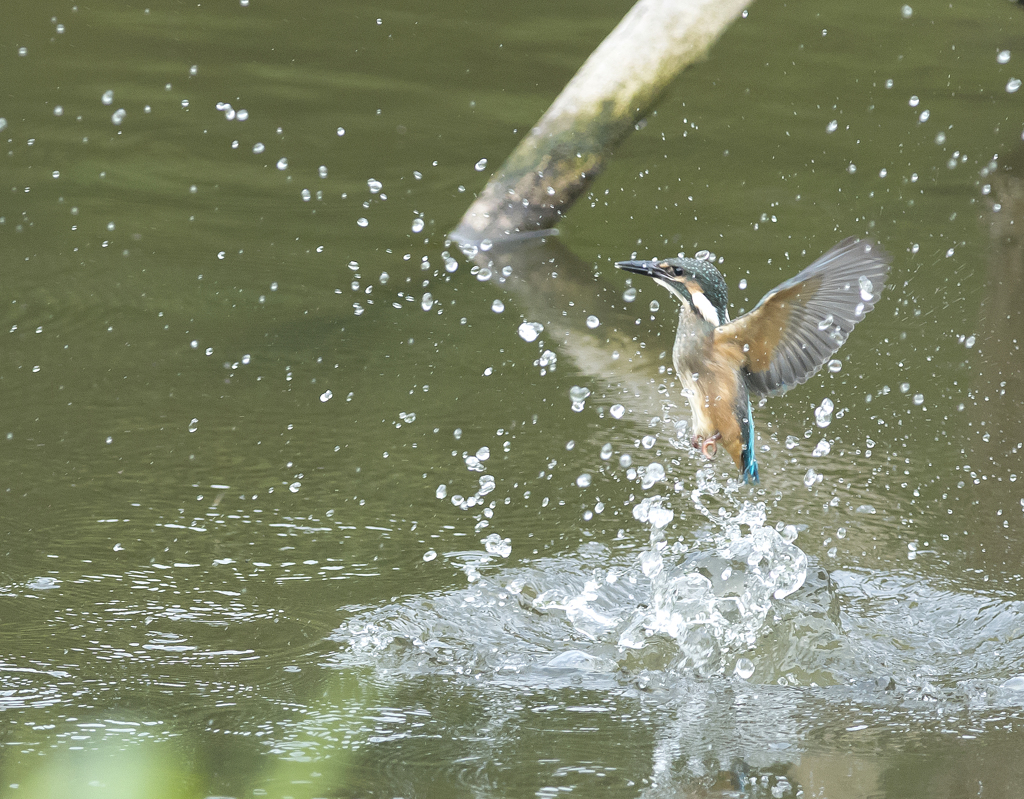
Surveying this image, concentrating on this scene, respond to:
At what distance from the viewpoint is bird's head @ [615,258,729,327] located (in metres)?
2.93

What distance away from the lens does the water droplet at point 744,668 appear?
2.84 metres

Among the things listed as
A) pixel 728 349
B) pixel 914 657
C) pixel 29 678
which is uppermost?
pixel 728 349

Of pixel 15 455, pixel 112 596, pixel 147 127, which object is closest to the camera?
pixel 112 596

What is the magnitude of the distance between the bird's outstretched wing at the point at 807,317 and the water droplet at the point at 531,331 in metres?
1.50

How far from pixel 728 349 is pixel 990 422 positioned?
5.16 feet

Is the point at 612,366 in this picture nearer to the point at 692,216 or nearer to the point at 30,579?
the point at 692,216

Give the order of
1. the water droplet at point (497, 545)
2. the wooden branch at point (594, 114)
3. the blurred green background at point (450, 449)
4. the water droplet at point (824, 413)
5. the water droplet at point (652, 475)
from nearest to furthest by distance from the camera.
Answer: the blurred green background at point (450, 449) < the water droplet at point (497, 545) < the water droplet at point (652, 475) < the water droplet at point (824, 413) < the wooden branch at point (594, 114)

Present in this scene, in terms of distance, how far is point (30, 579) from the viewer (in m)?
3.15

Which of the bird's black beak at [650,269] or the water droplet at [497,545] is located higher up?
the bird's black beak at [650,269]

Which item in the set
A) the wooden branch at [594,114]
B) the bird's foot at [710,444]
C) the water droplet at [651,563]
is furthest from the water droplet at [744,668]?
the wooden branch at [594,114]

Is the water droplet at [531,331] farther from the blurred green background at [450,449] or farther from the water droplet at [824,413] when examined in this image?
the water droplet at [824,413]

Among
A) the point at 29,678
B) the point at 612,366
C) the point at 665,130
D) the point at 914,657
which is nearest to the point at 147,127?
the point at 665,130

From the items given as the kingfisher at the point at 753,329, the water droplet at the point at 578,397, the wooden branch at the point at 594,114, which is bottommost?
the kingfisher at the point at 753,329

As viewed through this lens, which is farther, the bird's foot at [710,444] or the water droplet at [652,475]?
the water droplet at [652,475]
